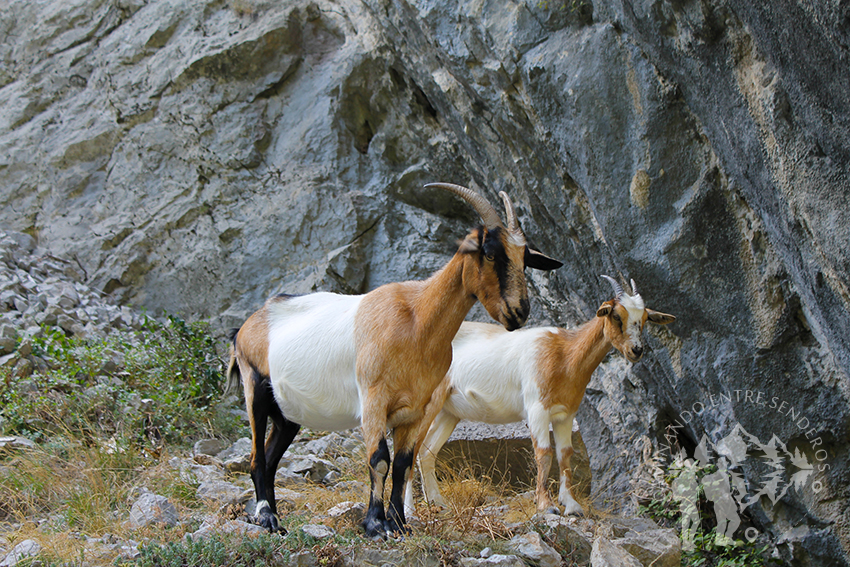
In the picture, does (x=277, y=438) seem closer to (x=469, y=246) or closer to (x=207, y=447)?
(x=469, y=246)

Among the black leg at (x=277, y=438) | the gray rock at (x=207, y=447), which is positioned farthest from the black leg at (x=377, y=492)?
the gray rock at (x=207, y=447)

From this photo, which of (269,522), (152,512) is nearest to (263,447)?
(269,522)

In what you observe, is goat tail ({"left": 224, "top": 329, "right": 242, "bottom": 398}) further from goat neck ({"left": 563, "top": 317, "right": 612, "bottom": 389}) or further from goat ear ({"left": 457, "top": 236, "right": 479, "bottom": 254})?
goat neck ({"left": 563, "top": 317, "right": 612, "bottom": 389})

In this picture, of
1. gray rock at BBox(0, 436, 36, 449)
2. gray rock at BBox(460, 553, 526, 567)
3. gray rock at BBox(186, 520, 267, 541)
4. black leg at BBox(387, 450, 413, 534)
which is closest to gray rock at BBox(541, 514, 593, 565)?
gray rock at BBox(460, 553, 526, 567)

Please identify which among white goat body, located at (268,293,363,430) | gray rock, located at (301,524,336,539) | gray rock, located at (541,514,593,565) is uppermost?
white goat body, located at (268,293,363,430)

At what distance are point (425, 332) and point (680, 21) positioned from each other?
2325 mm

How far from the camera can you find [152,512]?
14.3 feet

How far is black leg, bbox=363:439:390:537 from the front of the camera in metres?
3.79

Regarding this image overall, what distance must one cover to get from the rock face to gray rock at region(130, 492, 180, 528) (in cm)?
364

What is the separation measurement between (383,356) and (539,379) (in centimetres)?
204

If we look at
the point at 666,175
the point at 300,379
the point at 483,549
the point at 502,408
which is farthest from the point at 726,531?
the point at 300,379

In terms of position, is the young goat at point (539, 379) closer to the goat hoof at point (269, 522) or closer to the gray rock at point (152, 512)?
the goat hoof at point (269, 522)

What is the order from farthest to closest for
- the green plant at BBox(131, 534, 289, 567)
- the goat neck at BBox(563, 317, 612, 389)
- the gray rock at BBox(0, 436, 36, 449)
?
the gray rock at BBox(0, 436, 36, 449)
the goat neck at BBox(563, 317, 612, 389)
the green plant at BBox(131, 534, 289, 567)

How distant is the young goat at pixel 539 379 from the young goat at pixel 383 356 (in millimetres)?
1132
